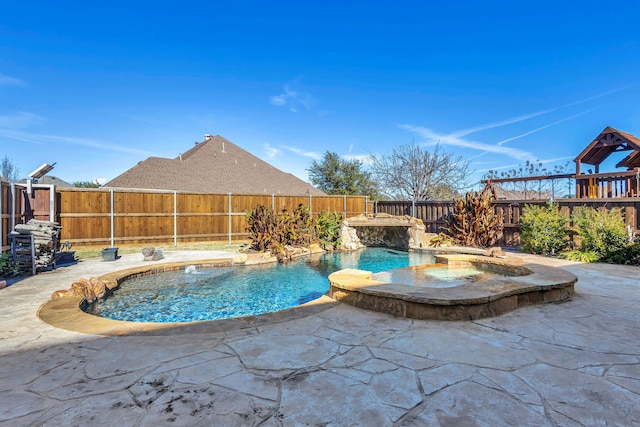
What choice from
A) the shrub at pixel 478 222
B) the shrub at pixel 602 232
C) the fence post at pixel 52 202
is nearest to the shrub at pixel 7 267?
the fence post at pixel 52 202

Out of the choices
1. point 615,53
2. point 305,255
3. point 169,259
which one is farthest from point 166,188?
point 615,53

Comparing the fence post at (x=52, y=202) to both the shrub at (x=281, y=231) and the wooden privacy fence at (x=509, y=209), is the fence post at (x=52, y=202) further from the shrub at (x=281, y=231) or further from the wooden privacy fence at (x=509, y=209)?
the wooden privacy fence at (x=509, y=209)

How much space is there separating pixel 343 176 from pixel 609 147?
1535 cm

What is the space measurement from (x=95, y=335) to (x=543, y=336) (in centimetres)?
407

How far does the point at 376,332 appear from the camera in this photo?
2.99 meters

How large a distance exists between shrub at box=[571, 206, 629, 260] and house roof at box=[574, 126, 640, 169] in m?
3.76

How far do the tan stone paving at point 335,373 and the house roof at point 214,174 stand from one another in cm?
1236

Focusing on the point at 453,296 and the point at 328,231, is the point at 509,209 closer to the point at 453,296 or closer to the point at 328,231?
the point at 328,231

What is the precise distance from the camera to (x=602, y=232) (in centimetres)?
711

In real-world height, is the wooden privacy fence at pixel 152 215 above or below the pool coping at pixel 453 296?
above

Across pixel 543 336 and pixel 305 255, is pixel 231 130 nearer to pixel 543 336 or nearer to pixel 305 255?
pixel 305 255

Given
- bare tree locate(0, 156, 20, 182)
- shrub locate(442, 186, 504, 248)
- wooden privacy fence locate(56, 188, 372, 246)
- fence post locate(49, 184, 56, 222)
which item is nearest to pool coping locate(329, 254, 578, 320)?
shrub locate(442, 186, 504, 248)

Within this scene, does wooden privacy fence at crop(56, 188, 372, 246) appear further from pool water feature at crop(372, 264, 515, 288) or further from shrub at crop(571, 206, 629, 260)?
shrub at crop(571, 206, 629, 260)

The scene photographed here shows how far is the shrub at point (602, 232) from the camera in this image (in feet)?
22.6
